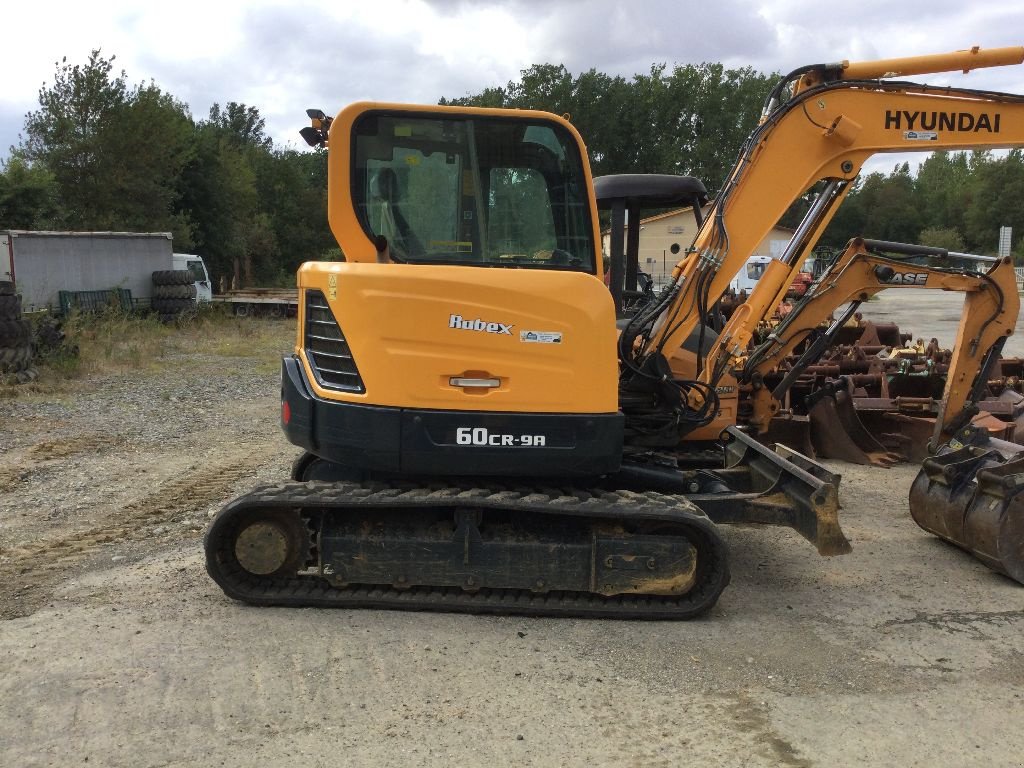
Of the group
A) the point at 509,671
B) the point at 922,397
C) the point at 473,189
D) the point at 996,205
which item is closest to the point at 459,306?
the point at 473,189

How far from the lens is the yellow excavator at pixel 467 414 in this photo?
4.34m

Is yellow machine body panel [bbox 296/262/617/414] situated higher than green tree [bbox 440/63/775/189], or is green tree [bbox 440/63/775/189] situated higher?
green tree [bbox 440/63/775/189]

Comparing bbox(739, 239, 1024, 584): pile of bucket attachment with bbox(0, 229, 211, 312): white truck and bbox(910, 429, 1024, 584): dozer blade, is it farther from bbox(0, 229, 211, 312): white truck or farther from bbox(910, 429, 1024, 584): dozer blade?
bbox(0, 229, 211, 312): white truck

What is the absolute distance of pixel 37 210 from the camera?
79.3ft

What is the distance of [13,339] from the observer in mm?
12180

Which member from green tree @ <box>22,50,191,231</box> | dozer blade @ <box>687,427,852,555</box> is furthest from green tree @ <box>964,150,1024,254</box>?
dozer blade @ <box>687,427,852,555</box>

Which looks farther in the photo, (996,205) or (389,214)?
(996,205)

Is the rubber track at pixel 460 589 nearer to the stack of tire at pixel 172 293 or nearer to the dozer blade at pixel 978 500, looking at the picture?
the dozer blade at pixel 978 500

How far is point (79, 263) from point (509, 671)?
17501 millimetres

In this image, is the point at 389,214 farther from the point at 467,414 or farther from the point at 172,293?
the point at 172,293

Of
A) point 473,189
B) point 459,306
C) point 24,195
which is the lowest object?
point 459,306

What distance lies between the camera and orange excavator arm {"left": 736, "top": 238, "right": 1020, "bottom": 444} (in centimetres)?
628

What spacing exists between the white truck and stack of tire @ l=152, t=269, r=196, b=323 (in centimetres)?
26

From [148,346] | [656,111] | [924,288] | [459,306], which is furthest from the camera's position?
[656,111]
